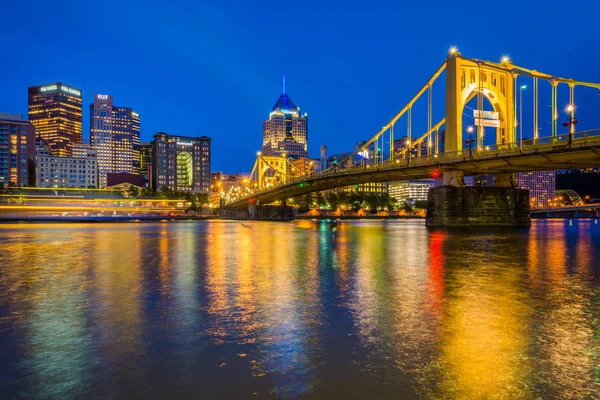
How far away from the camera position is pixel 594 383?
4.70m

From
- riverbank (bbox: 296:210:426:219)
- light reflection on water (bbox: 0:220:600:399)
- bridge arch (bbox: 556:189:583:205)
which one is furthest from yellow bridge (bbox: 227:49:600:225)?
bridge arch (bbox: 556:189:583:205)

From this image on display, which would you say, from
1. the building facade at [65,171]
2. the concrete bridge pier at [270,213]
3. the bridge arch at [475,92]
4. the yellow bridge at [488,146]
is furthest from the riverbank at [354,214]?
the building facade at [65,171]

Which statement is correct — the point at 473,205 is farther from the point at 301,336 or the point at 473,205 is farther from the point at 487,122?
the point at 301,336

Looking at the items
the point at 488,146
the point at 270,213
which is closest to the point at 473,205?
the point at 488,146

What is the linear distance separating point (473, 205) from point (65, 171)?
188403mm

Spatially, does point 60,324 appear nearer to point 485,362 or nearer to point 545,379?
point 485,362

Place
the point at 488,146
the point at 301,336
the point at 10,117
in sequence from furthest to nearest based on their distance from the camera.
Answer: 1. the point at 10,117
2. the point at 488,146
3. the point at 301,336

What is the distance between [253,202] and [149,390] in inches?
3958

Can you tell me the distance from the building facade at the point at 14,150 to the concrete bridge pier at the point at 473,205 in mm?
165203

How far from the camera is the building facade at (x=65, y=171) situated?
18375cm

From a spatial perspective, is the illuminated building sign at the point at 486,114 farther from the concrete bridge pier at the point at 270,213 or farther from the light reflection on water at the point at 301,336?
the concrete bridge pier at the point at 270,213

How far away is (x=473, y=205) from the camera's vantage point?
4938 centimetres

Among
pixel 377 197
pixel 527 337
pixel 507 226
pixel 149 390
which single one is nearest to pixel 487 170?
pixel 507 226

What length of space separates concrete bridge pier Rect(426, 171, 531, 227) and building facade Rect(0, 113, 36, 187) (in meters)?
165
